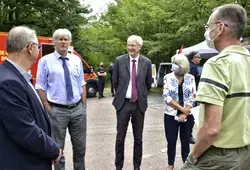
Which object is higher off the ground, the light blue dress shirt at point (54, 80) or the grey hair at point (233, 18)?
the grey hair at point (233, 18)

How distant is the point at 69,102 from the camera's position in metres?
4.52

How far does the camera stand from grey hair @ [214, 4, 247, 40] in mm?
2396

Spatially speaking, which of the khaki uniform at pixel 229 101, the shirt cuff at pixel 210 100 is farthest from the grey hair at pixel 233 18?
the shirt cuff at pixel 210 100

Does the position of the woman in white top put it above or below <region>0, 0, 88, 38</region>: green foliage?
below

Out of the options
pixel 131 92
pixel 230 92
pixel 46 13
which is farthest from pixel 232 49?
pixel 46 13

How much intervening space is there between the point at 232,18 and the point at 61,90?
261 centimetres

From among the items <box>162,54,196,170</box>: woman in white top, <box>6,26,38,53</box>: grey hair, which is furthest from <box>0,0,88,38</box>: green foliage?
<box>6,26,38,53</box>: grey hair

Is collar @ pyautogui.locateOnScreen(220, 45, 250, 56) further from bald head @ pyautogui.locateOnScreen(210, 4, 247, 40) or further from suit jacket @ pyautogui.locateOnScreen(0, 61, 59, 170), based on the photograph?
suit jacket @ pyautogui.locateOnScreen(0, 61, 59, 170)

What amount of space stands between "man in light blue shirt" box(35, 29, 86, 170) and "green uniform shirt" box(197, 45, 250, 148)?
2.41m

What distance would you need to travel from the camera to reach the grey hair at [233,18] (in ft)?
7.86

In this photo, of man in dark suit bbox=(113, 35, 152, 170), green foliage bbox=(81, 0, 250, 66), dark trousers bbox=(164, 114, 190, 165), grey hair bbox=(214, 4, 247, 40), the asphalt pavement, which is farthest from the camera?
green foliage bbox=(81, 0, 250, 66)

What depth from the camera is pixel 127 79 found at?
5238 mm

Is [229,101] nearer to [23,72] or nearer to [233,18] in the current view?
[233,18]

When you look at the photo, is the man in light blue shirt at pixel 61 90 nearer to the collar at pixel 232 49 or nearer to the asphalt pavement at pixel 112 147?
the asphalt pavement at pixel 112 147
